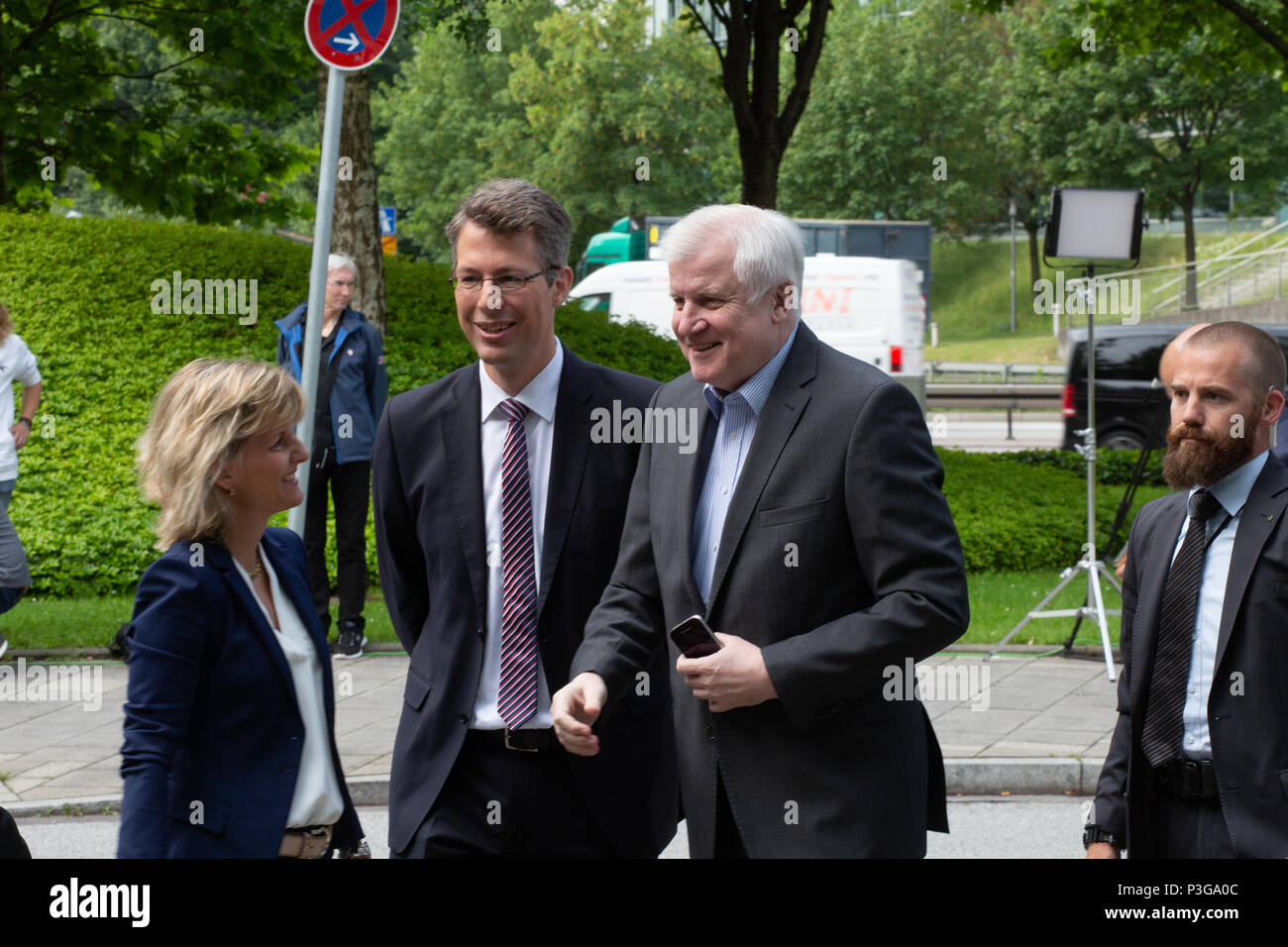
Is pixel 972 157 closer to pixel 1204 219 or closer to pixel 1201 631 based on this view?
pixel 1204 219

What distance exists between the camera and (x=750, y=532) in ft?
9.66

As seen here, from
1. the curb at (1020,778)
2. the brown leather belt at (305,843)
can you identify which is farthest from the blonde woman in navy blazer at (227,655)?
the curb at (1020,778)

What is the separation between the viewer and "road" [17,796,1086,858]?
6.06m

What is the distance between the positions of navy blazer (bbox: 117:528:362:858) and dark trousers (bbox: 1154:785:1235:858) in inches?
74.2

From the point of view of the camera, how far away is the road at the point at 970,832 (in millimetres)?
6059

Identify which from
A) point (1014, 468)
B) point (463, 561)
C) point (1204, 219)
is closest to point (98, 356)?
point (1014, 468)

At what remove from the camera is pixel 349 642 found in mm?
9125

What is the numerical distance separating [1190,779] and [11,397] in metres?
7.23

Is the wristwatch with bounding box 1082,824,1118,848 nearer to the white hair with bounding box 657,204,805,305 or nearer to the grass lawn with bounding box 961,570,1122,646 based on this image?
the white hair with bounding box 657,204,805,305

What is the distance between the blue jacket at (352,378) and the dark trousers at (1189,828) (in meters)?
6.28

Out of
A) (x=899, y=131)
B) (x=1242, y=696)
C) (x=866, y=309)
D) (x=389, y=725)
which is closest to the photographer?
(x=1242, y=696)

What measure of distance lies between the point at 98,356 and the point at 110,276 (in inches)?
38.7

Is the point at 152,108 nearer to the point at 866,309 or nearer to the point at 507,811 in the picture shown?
the point at 866,309

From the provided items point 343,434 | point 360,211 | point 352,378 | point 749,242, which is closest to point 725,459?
point 749,242
